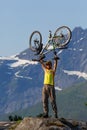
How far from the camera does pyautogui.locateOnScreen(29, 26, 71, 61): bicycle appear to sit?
29094 mm

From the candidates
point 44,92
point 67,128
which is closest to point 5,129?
point 44,92

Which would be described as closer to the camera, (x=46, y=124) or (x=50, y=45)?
(x=46, y=124)

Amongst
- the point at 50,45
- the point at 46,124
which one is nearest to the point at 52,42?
the point at 50,45

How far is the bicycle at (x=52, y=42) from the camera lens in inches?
1145

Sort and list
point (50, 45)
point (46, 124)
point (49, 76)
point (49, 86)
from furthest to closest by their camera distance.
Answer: point (50, 45), point (49, 86), point (49, 76), point (46, 124)

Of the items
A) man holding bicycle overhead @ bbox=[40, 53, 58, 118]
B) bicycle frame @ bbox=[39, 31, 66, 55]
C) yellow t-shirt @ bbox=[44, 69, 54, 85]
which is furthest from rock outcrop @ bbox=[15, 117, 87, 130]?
bicycle frame @ bbox=[39, 31, 66, 55]

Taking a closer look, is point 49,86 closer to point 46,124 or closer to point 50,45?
point 46,124

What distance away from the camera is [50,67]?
2669 cm

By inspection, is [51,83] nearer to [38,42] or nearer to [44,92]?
[44,92]

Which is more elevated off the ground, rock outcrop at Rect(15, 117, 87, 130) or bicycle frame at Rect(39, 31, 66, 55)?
bicycle frame at Rect(39, 31, 66, 55)

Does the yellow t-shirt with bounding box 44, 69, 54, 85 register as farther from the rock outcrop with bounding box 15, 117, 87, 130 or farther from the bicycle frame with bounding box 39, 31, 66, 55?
the bicycle frame with bounding box 39, 31, 66, 55

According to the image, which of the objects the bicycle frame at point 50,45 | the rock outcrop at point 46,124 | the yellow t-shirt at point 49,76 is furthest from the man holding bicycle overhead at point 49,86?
the bicycle frame at point 50,45

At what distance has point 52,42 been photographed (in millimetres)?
29969

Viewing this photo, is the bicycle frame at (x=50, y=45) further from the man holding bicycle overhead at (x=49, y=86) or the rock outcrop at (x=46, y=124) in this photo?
the rock outcrop at (x=46, y=124)
